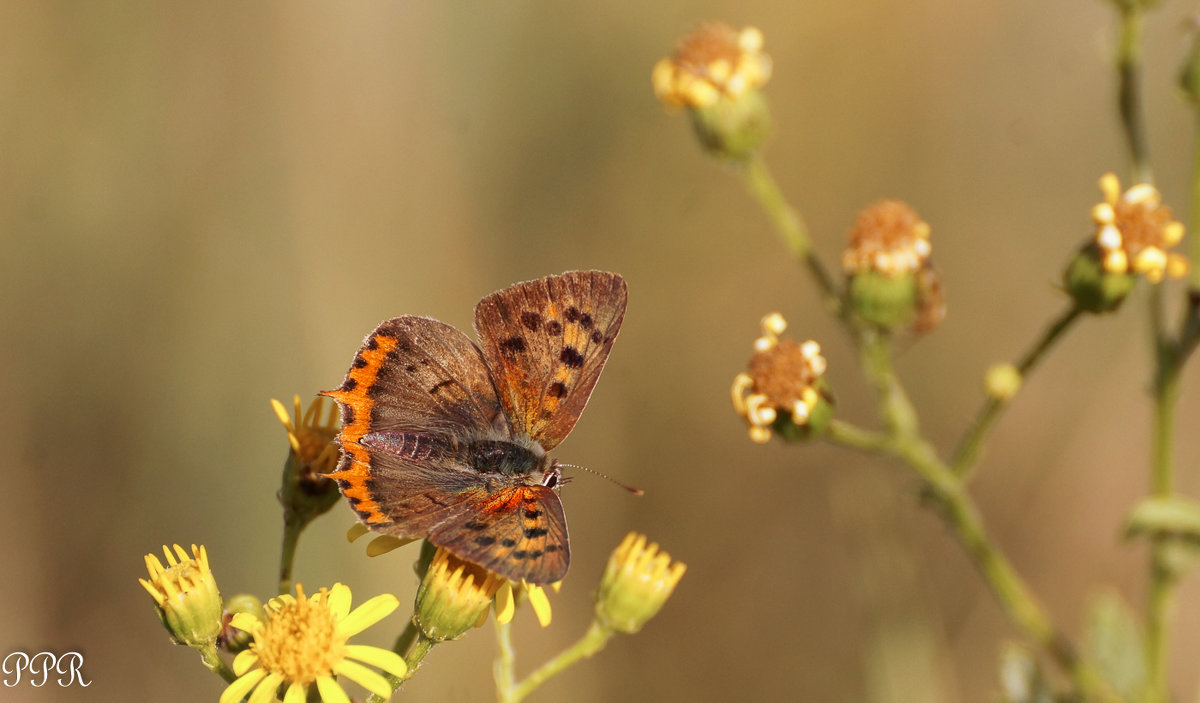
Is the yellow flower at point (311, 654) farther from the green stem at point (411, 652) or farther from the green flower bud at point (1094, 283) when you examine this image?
the green flower bud at point (1094, 283)

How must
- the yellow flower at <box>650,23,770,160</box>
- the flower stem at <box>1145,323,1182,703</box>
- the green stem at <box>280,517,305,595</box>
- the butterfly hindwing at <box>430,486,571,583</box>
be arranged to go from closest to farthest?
the butterfly hindwing at <box>430,486,571,583</box>, the green stem at <box>280,517,305,595</box>, the flower stem at <box>1145,323,1182,703</box>, the yellow flower at <box>650,23,770,160</box>

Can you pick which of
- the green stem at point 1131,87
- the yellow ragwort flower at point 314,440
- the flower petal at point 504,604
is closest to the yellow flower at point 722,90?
the green stem at point 1131,87

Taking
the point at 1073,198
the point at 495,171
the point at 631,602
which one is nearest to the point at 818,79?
the point at 1073,198

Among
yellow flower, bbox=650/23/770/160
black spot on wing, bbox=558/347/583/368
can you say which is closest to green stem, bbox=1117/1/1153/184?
yellow flower, bbox=650/23/770/160

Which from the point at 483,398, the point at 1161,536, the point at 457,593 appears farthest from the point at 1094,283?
the point at 457,593

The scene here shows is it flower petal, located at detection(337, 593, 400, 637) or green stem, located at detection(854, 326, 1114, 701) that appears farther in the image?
green stem, located at detection(854, 326, 1114, 701)

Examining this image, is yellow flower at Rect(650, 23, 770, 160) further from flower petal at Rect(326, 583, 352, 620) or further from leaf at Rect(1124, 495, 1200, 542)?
flower petal at Rect(326, 583, 352, 620)
